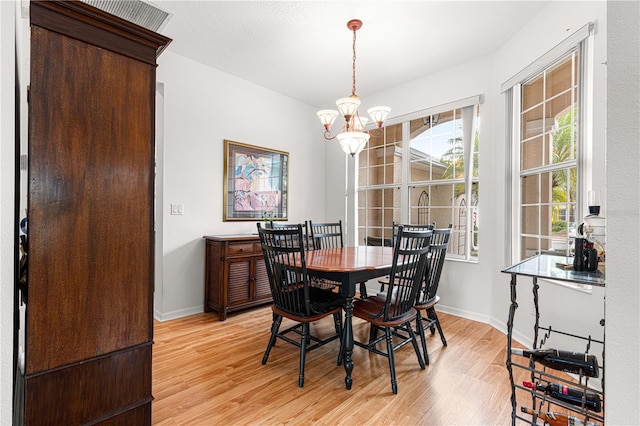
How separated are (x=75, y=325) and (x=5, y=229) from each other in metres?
0.52

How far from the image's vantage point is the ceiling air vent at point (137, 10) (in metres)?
2.18

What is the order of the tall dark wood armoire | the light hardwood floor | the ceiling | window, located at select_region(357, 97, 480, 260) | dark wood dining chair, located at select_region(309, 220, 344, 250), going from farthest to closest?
window, located at select_region(357, 97, 480, 260), dark wood dining chair, located at select_region(309, 220, 344, 250), the ceiling, the light hardwood floor, the tall dark wood armoire

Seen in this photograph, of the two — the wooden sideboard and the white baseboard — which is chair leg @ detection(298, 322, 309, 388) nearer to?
the wooden sideboard

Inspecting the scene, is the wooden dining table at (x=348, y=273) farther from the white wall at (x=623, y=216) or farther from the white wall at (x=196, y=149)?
the white wall at (x=196, y=149)

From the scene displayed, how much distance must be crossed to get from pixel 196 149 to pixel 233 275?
155 cm

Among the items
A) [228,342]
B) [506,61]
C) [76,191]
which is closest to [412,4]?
[506,61]

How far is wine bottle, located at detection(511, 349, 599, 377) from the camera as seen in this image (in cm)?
133

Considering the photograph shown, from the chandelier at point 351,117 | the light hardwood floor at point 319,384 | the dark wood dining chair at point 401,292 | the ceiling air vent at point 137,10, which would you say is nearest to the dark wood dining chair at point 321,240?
the light hardwood floor at point 319,384

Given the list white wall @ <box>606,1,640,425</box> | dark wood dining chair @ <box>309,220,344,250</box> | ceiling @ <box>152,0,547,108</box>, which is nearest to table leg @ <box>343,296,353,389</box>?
dark wood dining chair @ <box>309,220,344,250</box>

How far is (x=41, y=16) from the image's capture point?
1.13 metres

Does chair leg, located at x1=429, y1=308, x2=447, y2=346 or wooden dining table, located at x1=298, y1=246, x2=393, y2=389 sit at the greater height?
wooden dining table, located at x1=298, y1=246, x2=393, y2=389

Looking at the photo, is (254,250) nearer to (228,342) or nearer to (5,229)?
(228,342)

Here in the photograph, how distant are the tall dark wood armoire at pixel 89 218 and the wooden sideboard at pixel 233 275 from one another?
1.93m

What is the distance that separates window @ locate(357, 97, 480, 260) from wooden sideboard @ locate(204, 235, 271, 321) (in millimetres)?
1570
